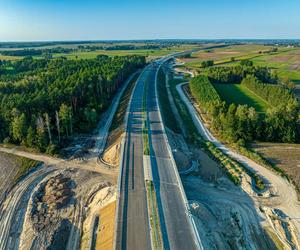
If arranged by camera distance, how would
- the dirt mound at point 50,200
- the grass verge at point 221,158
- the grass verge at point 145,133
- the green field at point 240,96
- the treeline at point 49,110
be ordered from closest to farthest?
the dirt mound at point 50,200
the grass verge at point 221,158
the grass verge at point 145,133
the treeline at point 49,110
the green field at point 240,96

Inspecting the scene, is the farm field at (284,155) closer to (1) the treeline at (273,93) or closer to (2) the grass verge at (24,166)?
(1) the treeline at (273,93)

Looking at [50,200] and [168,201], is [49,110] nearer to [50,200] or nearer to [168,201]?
[50,200]

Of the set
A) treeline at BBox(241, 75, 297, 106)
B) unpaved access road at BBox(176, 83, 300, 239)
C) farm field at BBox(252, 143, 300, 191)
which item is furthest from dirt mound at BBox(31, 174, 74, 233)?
treeline at BBox(241, 75, 297, 106)

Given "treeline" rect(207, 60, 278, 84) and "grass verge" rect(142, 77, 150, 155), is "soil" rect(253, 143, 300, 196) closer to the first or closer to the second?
"grass verge" rect(142, 77, 150, 155)

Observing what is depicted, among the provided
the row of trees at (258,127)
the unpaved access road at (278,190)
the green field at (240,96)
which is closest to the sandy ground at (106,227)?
the unpaved access road at (278,190)

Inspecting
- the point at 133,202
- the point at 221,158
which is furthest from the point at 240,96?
the point at 133,202

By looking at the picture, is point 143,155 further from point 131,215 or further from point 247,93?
point 247,93
